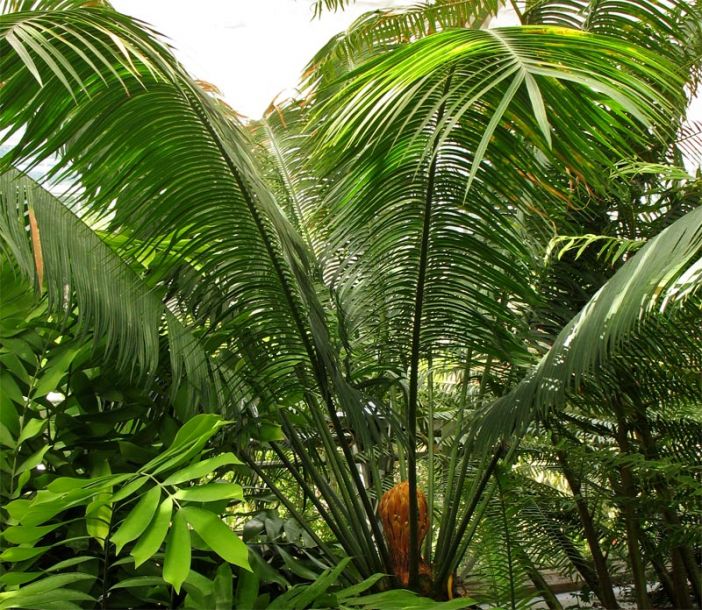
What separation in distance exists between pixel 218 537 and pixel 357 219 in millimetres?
1110

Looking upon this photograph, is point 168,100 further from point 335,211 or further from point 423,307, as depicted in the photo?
point 423,307

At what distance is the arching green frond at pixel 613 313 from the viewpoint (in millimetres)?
1413

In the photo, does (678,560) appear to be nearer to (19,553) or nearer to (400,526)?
(400,526)

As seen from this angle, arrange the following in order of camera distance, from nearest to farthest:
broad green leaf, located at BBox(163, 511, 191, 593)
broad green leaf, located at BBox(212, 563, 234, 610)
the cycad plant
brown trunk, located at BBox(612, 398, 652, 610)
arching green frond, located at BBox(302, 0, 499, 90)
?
broad green leaf, located at BBox(163, 511, 191, 593)
the cycad plant
broad green leaf, located at BBox(212, 563, 234, 610)
brown trunk, located at BBox(612, 398, 652, 610)
arching green frond, located at BBox(302, 0, 499, 90)

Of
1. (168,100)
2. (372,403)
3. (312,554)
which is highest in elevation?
(168,100)

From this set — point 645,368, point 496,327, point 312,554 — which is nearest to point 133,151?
point 496,327

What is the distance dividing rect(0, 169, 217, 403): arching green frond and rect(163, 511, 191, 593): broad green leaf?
0.68 metres

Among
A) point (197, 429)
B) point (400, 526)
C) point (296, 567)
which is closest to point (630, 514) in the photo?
point (400, 526)

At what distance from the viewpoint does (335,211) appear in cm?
203

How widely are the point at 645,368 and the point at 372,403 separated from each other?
90 centimetres

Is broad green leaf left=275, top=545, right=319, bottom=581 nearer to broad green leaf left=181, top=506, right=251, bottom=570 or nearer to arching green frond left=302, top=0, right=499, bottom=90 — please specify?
broad green leaf left=181, top=506, right=251, bottom=570

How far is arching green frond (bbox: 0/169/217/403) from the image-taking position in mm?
1763

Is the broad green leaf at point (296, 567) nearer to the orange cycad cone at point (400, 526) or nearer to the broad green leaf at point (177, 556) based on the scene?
the orange cycad cone at point (400, 526)

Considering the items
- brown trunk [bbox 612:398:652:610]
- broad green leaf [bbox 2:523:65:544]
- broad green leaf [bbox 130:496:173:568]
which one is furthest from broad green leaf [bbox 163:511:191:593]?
brown trunk [bbox 612:398:652:610]
